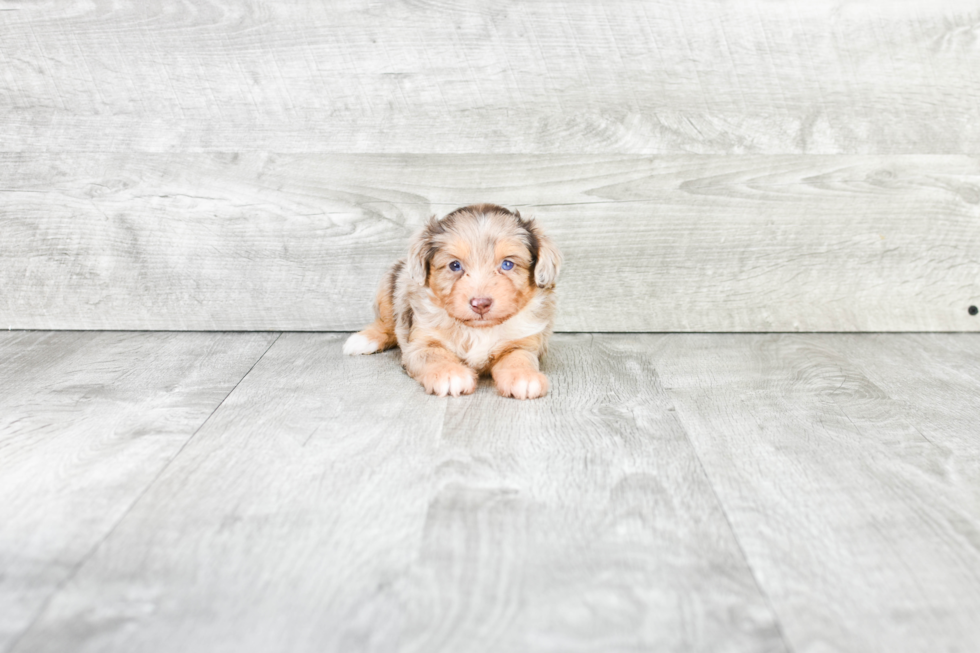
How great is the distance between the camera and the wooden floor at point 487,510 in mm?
1167

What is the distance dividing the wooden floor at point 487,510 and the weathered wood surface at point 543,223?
46 centimetres

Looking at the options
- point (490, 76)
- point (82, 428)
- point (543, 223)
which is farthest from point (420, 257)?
point (82, 428)

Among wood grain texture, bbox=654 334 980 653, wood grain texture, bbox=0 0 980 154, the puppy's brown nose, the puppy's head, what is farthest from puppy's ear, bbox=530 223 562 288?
wood grain texture, bbox=0 0 980 154

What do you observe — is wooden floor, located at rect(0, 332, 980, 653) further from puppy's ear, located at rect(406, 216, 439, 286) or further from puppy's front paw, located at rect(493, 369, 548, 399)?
puppy's ear, located at rect(406, 216, 439, 286)

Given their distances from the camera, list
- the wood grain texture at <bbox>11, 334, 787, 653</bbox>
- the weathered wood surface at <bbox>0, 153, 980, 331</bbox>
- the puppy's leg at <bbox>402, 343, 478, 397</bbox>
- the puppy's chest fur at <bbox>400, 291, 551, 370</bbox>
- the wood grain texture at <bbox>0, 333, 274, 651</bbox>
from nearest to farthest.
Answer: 1. the wood grain texture at <bbox>11, 334, 787, 653</bbox>
2. the wood grain texture at <bbox>0, 333, 274, 651</bbox>
3. the puppy's leg at <bbox>402, 343, 478, 397</bbox>
4. the puppy's chest fur at <bbox>400, 291, 551, 370</bbox>
5. the weathered wood surface at <bbox>0, 153, 980, 331</bbox>

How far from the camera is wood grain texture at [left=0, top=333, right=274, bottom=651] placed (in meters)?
1.34

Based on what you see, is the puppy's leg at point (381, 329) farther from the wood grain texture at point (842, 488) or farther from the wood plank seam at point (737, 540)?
the wood plank seam at point (737, 540)

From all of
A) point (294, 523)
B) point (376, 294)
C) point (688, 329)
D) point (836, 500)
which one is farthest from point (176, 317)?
point (836, 500)

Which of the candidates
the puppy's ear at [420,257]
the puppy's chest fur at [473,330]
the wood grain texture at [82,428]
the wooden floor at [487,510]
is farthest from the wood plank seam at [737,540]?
the wood grain texture at [82,428]

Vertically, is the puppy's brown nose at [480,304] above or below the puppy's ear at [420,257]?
below

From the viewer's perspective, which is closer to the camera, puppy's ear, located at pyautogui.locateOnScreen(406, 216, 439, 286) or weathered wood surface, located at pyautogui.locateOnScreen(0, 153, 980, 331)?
puppy's ear, located at pyautogui.locateOnScreen(406, 216, 439, 286)

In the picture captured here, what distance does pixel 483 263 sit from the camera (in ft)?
6.88

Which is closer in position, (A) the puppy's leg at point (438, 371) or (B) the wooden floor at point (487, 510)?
(B) the wooden floor at point (487, 510)

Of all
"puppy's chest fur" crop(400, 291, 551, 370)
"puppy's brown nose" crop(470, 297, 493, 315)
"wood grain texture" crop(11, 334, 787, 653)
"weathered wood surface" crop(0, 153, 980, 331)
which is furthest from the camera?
"weathered wood surface" crop(0, 153, 980, 331)
